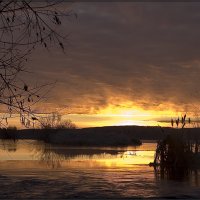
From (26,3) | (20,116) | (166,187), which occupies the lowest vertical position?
(166,187)

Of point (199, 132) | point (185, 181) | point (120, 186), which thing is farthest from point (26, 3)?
point (199, 132)

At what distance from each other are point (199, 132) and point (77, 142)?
2060 cm

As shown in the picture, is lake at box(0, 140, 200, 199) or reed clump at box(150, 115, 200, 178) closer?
lake at box(0, 140, 200, 199)

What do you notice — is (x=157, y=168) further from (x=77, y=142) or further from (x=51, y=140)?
(x=51, y=140)

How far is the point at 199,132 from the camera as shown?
51.1 ft

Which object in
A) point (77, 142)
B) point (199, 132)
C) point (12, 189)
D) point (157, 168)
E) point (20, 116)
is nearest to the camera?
point (20, 116)

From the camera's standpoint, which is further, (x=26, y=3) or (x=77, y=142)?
(x=77, y=142)

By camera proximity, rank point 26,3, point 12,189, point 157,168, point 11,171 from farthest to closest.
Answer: point 157,168 → point 11,171 → point 12,189 → point 26,3

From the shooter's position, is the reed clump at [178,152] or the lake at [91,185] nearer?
the lake at [91,185]

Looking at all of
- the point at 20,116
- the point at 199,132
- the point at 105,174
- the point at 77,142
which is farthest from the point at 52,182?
the point at 77,142

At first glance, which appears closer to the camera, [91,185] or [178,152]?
[91,185]

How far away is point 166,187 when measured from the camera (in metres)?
9.59

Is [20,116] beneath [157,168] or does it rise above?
above

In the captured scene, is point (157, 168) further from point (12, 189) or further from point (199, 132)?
point (12, 189)
